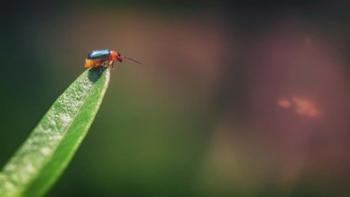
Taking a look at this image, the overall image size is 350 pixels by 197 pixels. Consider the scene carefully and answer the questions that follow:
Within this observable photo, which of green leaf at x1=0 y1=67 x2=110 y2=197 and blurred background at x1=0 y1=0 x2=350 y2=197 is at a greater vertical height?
blurred background at x1=0 y1=0 x2=350 y2=197

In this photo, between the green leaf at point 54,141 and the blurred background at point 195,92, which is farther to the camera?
the blurred background at point 195,92

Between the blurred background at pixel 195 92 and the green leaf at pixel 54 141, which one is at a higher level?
the blurred background at pixel 195 92

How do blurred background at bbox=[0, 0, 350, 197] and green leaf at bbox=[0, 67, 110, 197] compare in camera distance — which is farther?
blurred background at bbox=[0, 0, 350, 197]

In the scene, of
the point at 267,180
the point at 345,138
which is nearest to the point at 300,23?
the point at 345,138

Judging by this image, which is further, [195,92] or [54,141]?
[195,92]

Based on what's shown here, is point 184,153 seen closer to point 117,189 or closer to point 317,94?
point 117,189
